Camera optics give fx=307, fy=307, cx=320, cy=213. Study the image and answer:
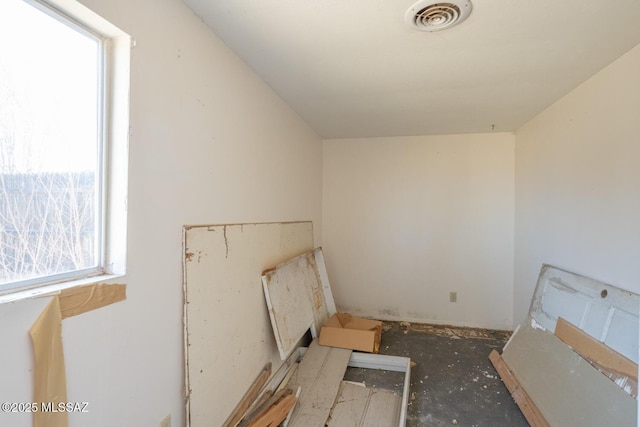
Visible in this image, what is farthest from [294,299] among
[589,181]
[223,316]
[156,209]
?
[589,181]

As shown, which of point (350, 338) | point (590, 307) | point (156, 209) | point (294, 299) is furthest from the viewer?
point (350, 338)

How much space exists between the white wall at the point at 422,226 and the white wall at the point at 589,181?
41cm

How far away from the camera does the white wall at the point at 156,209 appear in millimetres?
999

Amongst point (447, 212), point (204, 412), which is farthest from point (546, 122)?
point (204, 412)

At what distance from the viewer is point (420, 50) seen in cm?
185

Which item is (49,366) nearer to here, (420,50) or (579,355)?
(420,50)

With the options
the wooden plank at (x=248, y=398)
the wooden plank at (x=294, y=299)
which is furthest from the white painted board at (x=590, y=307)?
the wooden plank at (x=248, y=398)

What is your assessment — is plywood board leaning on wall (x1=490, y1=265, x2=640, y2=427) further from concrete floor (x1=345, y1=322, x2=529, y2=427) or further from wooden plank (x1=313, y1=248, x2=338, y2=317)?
wooden plank (x1=313, y1=248, x2=338, y2=317)

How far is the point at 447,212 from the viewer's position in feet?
12.5

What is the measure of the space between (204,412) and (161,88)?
156 centimetres

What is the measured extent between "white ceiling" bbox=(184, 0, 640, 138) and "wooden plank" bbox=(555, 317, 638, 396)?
5.99 ft

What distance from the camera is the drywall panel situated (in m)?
1.50

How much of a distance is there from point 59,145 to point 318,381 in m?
2.23

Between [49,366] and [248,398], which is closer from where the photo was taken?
[49,366]
